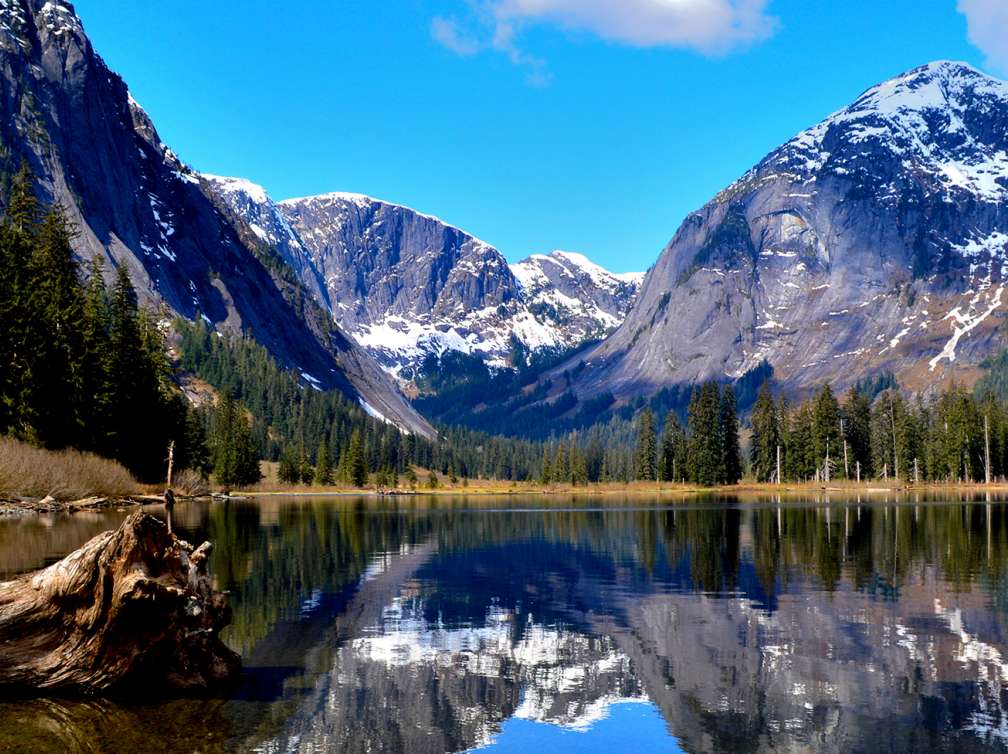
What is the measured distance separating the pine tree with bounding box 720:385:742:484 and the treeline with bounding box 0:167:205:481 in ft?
368

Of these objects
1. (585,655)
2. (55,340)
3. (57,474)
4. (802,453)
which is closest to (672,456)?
(802,453)

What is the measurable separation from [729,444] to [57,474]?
134 meters

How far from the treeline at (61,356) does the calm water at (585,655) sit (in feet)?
88.2

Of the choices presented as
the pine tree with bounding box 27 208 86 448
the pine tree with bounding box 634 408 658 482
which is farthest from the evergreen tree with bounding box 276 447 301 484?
the pine tree with bounding box 27 208 86 448

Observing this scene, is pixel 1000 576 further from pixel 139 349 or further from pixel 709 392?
pixel 709 392

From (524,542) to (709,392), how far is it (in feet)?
424

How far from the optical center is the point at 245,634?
75.6ft

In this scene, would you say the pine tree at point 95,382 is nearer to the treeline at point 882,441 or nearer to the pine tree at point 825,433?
the pine tree at point 825,433

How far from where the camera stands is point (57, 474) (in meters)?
65.0

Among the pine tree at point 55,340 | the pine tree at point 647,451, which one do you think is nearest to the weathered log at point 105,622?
the pine tree at point 55,340

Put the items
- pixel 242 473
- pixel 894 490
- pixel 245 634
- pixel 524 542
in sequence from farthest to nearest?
1. pixel 242 473
2. pixel 894 490
3. pixel 524 542
4. pixel 245 634

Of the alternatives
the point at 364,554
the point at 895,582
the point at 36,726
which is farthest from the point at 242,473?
the point at 36,726

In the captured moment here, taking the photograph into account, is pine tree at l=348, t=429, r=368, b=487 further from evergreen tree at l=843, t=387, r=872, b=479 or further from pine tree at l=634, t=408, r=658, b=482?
evergreen tree at l=843, t=387, r=872, b=479

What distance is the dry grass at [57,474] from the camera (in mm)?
59594
